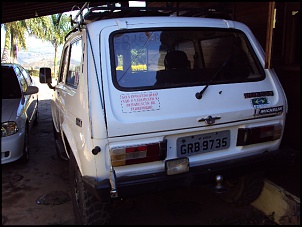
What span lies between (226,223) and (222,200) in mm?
635

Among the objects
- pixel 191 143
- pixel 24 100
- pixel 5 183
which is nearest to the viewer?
pixel 191 143

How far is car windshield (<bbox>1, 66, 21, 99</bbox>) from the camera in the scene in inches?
200

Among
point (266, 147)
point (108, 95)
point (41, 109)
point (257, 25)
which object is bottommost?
point (41, 109)

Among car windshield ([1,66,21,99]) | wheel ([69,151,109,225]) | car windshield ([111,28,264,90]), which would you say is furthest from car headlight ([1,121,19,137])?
car windshield ([111,28,264,90])

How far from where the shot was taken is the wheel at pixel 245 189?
322cm

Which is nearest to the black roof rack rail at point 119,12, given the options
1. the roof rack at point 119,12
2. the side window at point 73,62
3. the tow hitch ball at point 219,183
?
the roof rack at point 119,12

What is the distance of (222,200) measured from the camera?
346 centimetres

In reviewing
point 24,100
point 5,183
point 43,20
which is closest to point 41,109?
point 24,100

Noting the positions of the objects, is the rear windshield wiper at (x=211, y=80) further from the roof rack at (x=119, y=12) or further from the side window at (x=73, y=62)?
the side window at (x=73, y=62)

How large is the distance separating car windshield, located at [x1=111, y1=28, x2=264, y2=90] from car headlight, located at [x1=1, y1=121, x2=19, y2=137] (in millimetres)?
2460

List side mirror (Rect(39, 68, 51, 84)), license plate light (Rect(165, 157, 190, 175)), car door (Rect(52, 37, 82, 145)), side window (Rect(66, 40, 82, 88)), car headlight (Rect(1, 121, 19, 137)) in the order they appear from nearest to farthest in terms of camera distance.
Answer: license plate light (Rect(165, 157, 190, 175)) < car door (Rect(52, 37, 82, 145)) < side window (Rect(66, 40, 82, 88)) < car headlight (Rect(1, 121, 19, 137)) < side mirror (Rect(39, 68, 51, 84))

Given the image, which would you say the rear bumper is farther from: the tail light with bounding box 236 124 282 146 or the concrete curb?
the concrete curb

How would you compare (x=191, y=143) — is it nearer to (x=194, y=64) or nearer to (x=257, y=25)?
(x=194, y=64)

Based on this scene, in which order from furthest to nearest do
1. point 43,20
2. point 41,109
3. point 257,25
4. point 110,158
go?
point 43,20 → point 41,109 → point 257,25 → point 110,158
